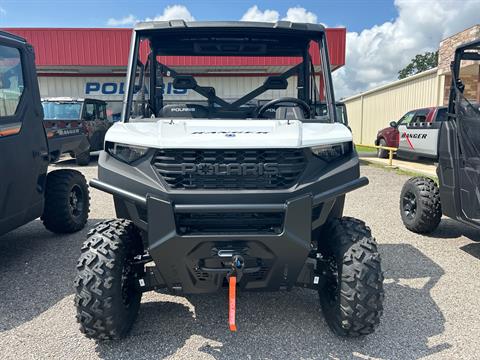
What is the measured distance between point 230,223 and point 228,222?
14 millimetres

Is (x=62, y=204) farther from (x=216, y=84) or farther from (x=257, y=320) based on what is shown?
(x=257, y=320)

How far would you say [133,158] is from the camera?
2.62 meters

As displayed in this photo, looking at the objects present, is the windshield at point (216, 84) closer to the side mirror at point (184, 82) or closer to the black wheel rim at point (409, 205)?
the side mirror at point (184, 82)

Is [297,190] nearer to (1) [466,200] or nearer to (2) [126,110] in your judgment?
(2) [126,110]

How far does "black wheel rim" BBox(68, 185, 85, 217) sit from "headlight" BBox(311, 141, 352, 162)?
3.79 meters

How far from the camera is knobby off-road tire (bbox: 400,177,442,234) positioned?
493 centimetres

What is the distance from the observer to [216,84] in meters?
3.79

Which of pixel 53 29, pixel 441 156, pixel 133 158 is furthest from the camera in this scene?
pixel 53 29

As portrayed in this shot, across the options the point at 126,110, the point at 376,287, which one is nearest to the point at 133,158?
the point at 126,110

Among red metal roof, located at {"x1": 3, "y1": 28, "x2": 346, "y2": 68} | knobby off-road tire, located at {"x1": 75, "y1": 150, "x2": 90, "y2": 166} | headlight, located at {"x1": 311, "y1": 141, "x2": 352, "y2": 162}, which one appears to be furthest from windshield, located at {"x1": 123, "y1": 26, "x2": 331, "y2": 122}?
red metal roof, located at {"x1": 3, "y1": 28, "x2": 346, "y2": 68}

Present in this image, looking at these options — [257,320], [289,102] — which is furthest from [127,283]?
[289,102]

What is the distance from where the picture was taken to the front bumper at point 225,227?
7.91 ft

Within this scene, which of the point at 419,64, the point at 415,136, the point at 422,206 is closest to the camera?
the point at 422,206

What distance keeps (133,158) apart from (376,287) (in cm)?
179
